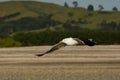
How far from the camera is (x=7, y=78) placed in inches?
1245

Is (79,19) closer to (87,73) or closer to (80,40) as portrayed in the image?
(87,73)

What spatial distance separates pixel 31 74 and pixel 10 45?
38.4 meters

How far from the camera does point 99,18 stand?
635ft

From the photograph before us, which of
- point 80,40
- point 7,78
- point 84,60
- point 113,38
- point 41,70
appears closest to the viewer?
point 80,40

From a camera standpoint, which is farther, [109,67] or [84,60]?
[84,60]

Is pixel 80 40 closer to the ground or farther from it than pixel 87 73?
farther from it

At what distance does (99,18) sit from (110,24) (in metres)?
16.2

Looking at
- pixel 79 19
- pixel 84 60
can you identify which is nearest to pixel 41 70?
pixel 84 60

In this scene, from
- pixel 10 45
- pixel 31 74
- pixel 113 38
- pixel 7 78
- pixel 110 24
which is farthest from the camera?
pixel 110 24

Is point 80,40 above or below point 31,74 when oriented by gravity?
above

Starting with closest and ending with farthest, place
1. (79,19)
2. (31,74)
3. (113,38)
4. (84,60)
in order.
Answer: (31,74)
(84,60)
(113,38)
(79,19)

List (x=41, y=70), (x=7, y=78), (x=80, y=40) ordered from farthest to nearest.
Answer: (x=41, y=70) < (x=7, y=78) < (x=80, y=40)

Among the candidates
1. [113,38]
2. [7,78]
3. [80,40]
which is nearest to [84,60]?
[7,78]

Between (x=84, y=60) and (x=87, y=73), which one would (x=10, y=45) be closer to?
(x=84, y=60)
